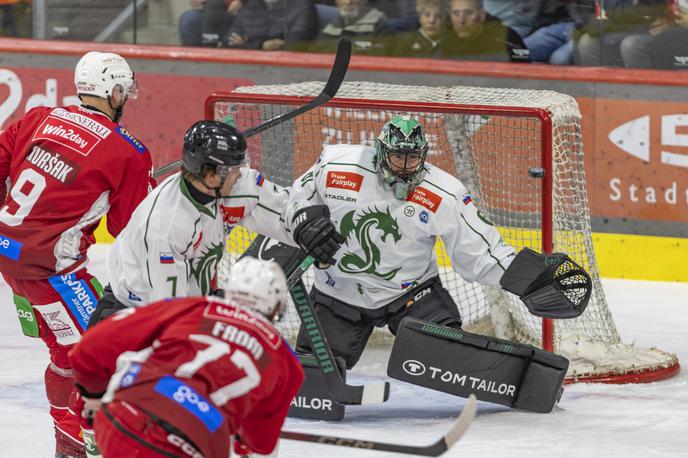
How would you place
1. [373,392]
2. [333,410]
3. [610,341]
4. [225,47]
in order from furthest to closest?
1. [225,47]
2. [610,341]
3. [333,410]
4. [373,392]

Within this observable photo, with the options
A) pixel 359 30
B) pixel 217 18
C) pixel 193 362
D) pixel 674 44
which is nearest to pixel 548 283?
pixel 193 362

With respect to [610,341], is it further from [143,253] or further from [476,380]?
[143,253]

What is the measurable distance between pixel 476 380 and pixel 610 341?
928mm

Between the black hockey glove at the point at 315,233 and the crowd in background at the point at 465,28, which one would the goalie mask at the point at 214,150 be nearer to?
the black hockey glove at the point at 315,233

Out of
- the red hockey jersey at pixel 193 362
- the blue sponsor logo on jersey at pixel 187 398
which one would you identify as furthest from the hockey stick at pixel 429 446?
the blue sponsor logo on jersey at pixel 187 398

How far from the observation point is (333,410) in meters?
4.90

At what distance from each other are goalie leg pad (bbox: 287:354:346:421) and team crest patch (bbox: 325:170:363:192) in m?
0.58

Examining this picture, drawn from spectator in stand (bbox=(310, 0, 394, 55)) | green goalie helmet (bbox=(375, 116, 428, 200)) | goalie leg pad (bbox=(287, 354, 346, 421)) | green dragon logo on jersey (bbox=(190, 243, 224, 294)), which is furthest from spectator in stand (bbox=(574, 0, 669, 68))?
green dragon logo on jersey (bbox=(190, 243, 224, 294))

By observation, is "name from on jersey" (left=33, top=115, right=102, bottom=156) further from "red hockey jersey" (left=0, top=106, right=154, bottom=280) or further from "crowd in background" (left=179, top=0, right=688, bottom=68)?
"crowd in background" (left=179, top=0, right=688, bottom=68)

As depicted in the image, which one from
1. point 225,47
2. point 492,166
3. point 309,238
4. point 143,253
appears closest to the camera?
point 143,253

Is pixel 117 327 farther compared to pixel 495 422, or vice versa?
pixel 495 422

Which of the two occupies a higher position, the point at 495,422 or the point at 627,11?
the point at 627,11

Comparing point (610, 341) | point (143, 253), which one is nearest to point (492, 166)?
point (610, 341)

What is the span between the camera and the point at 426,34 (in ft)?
24.2
